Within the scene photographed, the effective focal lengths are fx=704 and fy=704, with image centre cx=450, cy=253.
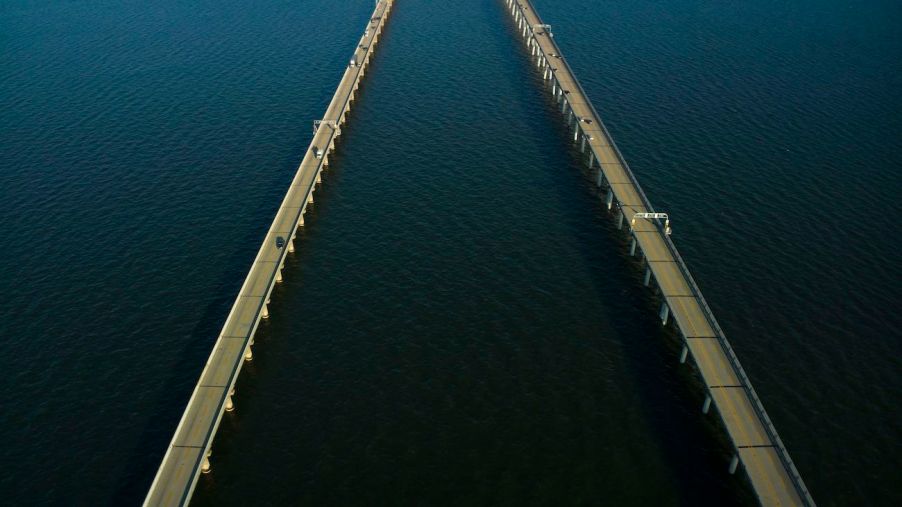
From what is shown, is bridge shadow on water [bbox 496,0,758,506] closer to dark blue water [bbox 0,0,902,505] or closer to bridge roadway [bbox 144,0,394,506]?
dark blue water [bbox 0,0,902,505]

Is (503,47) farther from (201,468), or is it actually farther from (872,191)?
(201,468)

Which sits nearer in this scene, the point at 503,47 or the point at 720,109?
the point at 720,109

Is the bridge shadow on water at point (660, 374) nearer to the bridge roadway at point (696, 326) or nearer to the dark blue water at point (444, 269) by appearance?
the dark blue water at point (444, 269)

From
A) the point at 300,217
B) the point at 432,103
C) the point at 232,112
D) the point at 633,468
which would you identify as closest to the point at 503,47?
the point at 432,103

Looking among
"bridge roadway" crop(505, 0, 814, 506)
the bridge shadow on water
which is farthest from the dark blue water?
"bridge roadway" crop(505, 0, 814, 506)

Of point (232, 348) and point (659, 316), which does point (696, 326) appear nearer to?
point (659, 316)

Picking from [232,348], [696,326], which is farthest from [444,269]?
[696,326]
